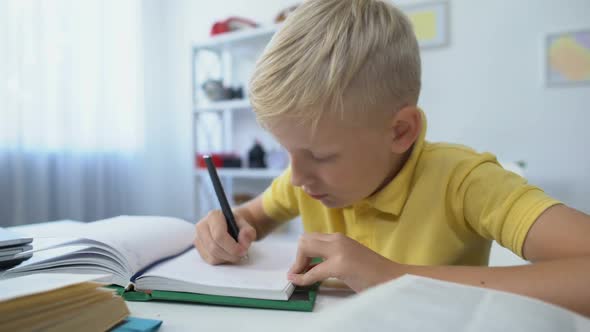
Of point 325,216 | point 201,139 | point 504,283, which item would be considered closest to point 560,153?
point 325,216

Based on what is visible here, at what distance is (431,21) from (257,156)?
0.98 meters

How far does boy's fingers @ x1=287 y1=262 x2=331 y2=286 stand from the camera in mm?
433

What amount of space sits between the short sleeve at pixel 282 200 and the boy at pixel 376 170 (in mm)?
169

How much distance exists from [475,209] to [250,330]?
1.12 feet

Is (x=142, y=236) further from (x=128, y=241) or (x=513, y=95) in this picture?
(x=513, y=95)

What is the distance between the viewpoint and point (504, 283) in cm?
38

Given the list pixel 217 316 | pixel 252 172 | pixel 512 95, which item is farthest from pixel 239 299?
pixel 512 95

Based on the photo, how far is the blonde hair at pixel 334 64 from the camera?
0.51 m

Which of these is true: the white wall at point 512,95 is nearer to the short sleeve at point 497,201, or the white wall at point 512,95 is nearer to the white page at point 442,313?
the short sleeve at point 497,201

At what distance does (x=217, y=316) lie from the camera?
39 cm

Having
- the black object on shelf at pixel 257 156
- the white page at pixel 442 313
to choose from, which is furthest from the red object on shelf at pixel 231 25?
the white page at pixel 442 313

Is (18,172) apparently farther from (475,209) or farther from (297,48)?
(475,209)

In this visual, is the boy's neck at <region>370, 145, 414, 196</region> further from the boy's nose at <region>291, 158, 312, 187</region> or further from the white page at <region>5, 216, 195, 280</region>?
the white page at <region>5, 216, 195, 280</region>

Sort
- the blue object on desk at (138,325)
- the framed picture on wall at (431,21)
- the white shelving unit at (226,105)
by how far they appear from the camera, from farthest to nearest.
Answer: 1. the white shelving unit at (226,105)
2. the framed picture on wall at (431,21)
3. the blue object on desk at (138,325)
